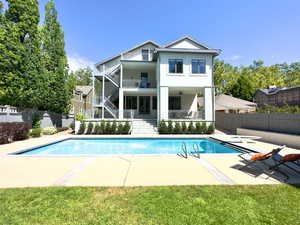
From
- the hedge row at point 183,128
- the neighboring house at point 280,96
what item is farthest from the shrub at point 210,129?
the neighboring house at point 280,96

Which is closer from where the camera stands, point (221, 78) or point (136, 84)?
point (136, 84)

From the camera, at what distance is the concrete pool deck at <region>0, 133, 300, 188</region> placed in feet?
13.9

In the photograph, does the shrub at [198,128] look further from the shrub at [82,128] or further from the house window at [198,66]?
the shrub at [82,128]

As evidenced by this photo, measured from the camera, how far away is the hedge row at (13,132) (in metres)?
10.1

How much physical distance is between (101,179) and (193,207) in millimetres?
2772

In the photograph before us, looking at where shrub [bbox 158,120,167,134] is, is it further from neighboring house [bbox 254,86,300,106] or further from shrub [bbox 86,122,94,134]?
neighboring house [bbox 254,86,300,106]

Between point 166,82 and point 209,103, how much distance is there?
5.25 metres

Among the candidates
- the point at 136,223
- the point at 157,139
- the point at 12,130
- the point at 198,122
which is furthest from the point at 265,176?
the point at 12,130

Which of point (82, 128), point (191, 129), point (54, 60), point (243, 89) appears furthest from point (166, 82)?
point (243, 89)

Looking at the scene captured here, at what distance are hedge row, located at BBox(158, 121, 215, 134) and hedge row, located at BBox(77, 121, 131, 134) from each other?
3657 mm

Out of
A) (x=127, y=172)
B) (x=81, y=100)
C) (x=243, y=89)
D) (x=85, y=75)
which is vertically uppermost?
(x=85, y=75)

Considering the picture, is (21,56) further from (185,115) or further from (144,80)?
(185,115)

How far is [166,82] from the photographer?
15688mm

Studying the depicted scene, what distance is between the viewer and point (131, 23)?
60.0 ft
